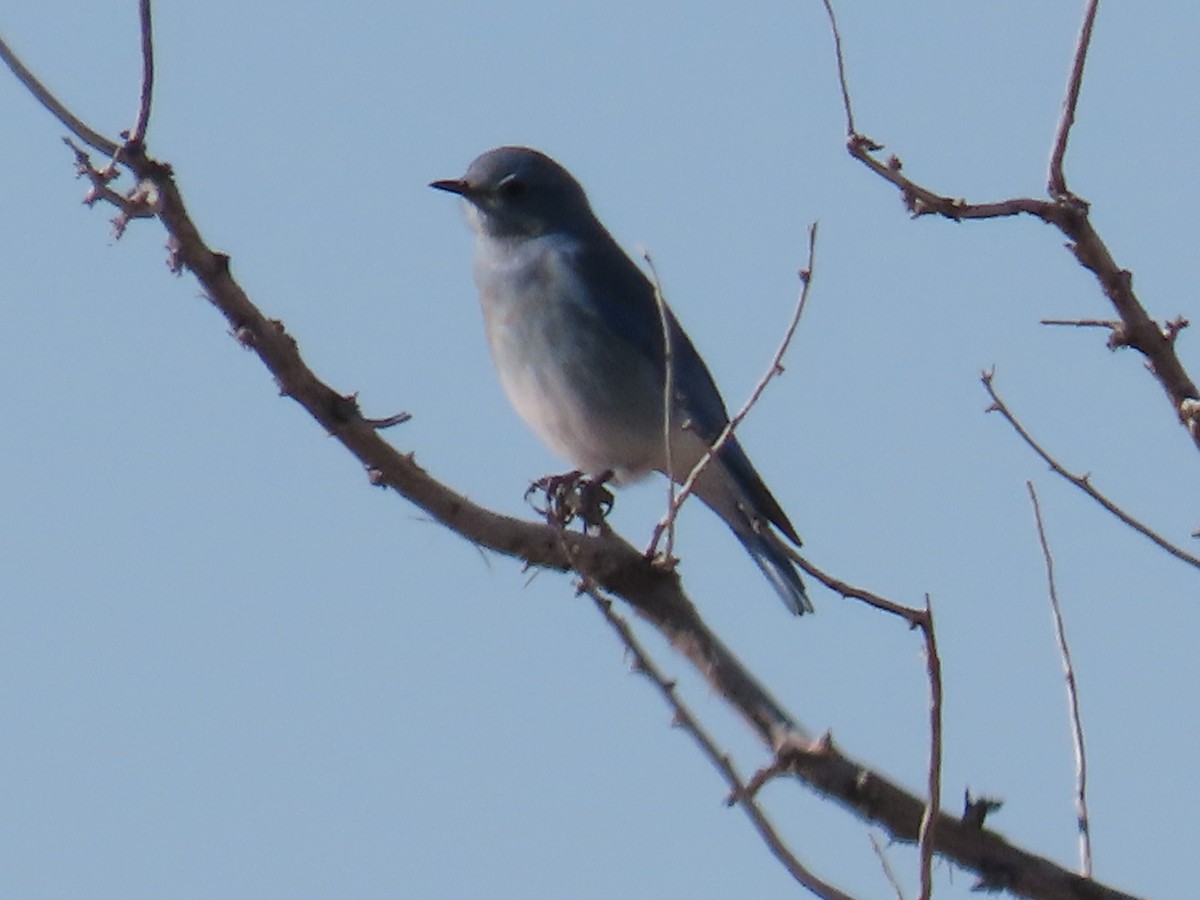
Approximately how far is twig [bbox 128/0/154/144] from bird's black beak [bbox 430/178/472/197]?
4957 millimetres

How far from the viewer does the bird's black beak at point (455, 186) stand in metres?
9.87

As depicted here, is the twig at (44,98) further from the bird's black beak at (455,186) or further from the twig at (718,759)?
the bird's black beak at (455,186)

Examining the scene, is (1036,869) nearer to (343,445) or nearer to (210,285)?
(343,445)

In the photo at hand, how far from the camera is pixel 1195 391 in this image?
Result: 4.71 m

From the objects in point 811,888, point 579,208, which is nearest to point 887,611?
point 811,888

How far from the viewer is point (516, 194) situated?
32.8 ft

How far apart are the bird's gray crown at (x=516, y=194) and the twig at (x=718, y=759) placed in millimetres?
5852

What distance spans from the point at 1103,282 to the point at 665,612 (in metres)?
1.79

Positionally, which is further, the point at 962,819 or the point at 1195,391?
the point at 962,819

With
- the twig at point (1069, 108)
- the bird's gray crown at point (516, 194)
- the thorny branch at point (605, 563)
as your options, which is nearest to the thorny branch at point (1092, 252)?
the twig at point (1069, 108)

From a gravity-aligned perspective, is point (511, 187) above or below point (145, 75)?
above

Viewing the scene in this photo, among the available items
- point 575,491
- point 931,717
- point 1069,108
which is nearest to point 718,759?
point 931,717

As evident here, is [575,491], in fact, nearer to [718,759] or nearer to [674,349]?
[674,349]

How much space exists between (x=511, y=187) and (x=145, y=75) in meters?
5.42
